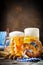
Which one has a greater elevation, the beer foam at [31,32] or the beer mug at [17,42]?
the beer foam at [31,32]

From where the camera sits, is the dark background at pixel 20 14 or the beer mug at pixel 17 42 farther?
the dark background at pixel 20 14

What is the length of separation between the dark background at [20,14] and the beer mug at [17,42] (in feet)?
0.27

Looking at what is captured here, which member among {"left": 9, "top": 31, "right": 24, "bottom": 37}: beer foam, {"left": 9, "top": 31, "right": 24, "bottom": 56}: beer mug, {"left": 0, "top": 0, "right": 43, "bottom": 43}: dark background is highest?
{"left": 0, "top": 0, "right": 43, "bottom": 43}: dark background

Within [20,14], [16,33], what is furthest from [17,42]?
[20,14]

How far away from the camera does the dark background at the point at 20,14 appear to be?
208 centimetres

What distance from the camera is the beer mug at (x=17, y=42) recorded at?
1.93 meters

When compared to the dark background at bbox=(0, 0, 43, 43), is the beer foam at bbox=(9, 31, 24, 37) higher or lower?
lower

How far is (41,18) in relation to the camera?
6.83 feet

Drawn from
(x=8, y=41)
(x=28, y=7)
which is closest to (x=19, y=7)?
(x=28, y=7)

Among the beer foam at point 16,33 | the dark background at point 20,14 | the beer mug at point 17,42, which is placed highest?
the dark background at point 20,14

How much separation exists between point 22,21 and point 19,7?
188 millimetres

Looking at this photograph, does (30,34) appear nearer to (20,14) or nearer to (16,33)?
(16,33)

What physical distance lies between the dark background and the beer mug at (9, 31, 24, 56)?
0.08 meters

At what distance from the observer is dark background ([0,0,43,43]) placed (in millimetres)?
2076
